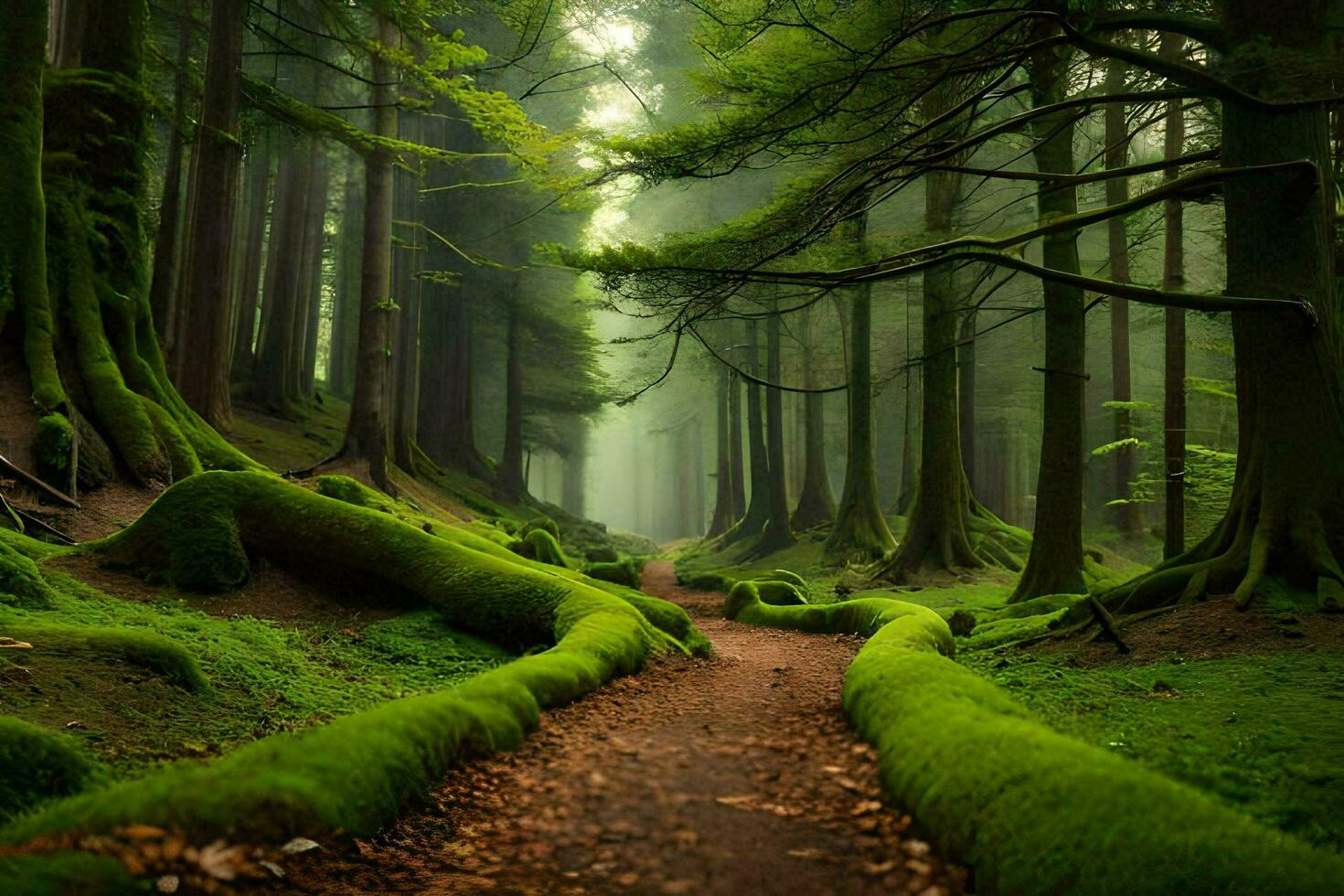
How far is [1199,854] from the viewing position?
2.39m

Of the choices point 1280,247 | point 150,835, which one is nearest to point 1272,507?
point 1280,247

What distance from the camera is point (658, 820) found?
3521 mm

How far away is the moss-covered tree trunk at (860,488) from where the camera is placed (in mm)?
17641

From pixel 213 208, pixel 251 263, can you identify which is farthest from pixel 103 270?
pixel 251 263

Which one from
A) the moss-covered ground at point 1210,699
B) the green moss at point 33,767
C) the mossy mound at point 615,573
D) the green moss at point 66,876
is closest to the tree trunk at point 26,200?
the green moss at point 33,767

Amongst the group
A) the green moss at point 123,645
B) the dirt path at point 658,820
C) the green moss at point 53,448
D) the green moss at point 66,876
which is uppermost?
the green moss at point 53,448

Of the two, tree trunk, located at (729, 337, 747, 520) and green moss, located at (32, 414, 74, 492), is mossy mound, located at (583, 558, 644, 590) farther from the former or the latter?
tree trunk, located at (729, 337, 747, 520)

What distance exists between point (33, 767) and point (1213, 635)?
7218 millimetres

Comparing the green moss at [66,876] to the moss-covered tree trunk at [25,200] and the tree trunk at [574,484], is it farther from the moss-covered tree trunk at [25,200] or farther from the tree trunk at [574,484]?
the tree trunk at [574,484]

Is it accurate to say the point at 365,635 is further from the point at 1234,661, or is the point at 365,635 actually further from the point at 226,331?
the point at 226,331

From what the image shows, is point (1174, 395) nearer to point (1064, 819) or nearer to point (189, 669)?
point (1064, 819)

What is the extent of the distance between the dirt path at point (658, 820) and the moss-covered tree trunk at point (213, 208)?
399 inches

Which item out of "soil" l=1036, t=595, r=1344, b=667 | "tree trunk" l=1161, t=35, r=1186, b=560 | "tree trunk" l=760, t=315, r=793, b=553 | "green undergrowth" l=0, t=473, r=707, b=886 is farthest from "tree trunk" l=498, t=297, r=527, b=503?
"soil" l=1036, t=595, r=1344, b=667

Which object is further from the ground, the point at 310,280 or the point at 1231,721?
the point at 310,280
